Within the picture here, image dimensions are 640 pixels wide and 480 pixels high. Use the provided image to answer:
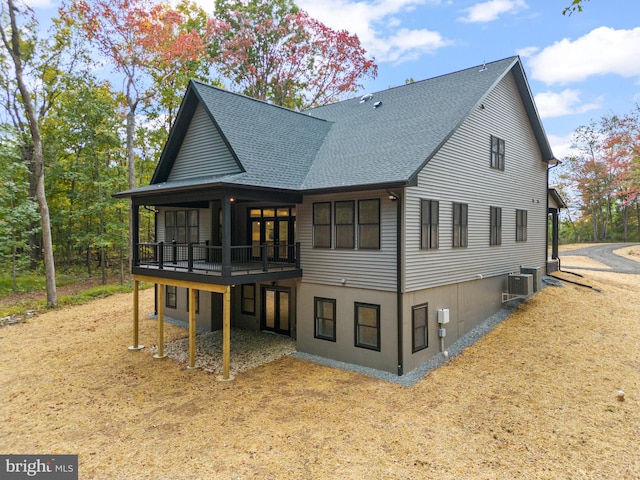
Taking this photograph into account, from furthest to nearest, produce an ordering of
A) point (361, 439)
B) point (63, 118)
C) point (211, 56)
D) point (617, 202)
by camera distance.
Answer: point (617, 202) → point (211, 56) → point (63, 118) → point (361, 439)

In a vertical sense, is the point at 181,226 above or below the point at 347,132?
below

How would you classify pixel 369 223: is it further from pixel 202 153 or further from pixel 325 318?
pixel 202 153

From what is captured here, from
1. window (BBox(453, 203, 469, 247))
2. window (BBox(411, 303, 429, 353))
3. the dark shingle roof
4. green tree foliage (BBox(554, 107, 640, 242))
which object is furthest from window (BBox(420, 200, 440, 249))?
green tree foliage (BBox(554, 107, 640, 242))

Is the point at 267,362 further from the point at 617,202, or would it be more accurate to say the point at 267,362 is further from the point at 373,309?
the point at 617,202

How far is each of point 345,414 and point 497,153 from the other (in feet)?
36.6

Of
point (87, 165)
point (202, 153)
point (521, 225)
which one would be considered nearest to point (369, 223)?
point (202, 153)

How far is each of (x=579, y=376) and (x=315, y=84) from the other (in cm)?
2621

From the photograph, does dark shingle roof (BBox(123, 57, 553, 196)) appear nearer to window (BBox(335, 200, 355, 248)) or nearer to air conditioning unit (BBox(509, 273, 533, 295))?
window (BBox(335, 200, 355, 248))

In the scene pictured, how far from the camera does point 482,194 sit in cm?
1283

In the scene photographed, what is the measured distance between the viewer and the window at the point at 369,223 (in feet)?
33.0

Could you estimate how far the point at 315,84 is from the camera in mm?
28609

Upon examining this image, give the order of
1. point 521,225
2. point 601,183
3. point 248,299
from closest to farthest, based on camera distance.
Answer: point 248,299, point 521,225, point 601,183

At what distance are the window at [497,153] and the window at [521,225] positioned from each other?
101 inches

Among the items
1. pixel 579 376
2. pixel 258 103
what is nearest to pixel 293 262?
pixel 258 103
